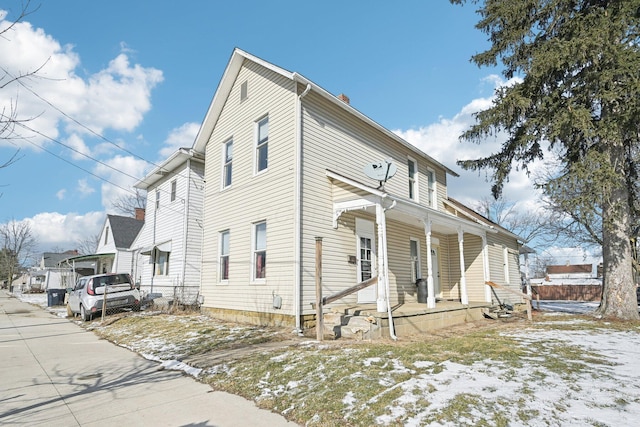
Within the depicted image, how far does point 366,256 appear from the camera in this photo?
11.2m

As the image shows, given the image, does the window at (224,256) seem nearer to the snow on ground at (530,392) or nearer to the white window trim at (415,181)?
the snow on ground at (530,392)

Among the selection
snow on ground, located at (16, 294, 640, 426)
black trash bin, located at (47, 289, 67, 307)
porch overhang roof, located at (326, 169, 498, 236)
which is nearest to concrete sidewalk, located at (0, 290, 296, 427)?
snow on ground, located at (16, 294, 640, 426)

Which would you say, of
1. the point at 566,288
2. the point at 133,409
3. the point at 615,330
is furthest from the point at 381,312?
the point at 566,288

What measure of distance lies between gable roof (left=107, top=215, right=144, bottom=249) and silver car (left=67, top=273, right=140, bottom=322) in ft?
32.7

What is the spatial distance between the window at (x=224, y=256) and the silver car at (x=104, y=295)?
420cm

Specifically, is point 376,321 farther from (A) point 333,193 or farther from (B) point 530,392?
(B) point 530,392

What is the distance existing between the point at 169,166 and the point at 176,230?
3.14m

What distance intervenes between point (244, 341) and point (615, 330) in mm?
9104

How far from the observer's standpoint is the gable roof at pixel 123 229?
78.6 ft

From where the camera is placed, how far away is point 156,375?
20.3 feet

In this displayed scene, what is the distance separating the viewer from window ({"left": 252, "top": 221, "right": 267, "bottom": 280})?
1073 centimetres

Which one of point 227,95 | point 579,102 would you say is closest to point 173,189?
point 227,95

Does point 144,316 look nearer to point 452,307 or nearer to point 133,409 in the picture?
point 133,409

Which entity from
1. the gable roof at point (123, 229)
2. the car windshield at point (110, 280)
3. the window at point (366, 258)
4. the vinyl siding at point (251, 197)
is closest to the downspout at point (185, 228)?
the car windshield at point (110, 280)
